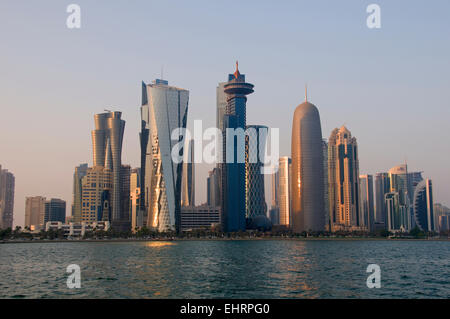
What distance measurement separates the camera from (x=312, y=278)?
72375 millimetres

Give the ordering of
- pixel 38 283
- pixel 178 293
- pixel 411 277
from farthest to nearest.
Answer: pixel 411 277, pixel 38 283, pixel 178 293

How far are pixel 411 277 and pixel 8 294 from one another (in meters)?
65.9
